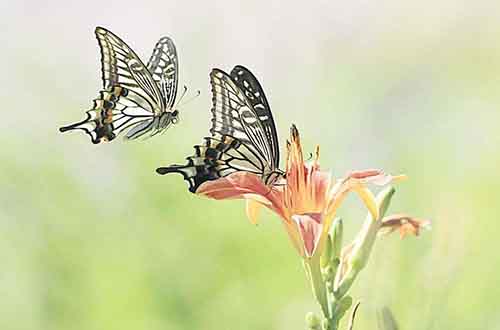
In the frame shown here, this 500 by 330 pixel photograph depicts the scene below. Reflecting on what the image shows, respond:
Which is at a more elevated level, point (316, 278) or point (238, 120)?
point (238, 120)

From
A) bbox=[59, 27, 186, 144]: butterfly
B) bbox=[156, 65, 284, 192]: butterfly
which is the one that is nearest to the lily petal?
bbox=[156, 65, 284, 192]: butterfly

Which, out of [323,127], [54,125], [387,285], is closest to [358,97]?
[323,127]

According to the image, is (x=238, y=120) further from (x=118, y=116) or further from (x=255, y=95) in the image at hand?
(x=118, y=116)

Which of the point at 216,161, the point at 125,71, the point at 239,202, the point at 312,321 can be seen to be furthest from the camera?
the point at 239,202

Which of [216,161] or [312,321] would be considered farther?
[216,161]

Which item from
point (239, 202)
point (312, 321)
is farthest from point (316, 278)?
point (239, 202)
